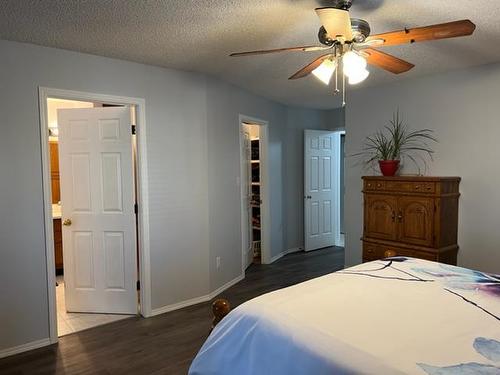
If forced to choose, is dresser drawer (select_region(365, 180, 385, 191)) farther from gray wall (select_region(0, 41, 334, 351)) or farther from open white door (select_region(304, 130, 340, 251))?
open white door (select_region(304, 130, 340, 251))

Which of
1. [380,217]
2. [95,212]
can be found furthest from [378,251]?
[95,212]

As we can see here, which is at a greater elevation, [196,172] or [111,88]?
[111,88]

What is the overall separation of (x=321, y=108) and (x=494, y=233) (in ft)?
10.5

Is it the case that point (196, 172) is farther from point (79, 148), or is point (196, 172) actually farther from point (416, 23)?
point (416, 23)

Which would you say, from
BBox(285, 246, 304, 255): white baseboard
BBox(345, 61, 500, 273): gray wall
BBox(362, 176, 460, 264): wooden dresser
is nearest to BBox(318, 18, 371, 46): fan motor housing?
BBox(362, 176, 460, 264): wooden dresser

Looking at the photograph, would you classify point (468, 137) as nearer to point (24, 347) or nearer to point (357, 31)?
point (357, 31)

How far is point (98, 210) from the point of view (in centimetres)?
336

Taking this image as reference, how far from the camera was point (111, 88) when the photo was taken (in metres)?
3.13

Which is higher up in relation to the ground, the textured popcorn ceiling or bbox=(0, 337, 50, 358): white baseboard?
the textured popcorn ceiling

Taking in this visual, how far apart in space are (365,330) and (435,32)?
55.3 inches

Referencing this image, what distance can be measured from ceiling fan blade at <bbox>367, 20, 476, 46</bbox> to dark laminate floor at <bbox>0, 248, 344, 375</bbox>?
7.89ft

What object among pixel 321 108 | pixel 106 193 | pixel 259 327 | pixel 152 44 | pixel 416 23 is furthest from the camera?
pixel 321 108

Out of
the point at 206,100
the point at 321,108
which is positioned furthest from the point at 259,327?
the point at 321,108

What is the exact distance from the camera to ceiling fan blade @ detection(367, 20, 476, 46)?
1.66 meters
